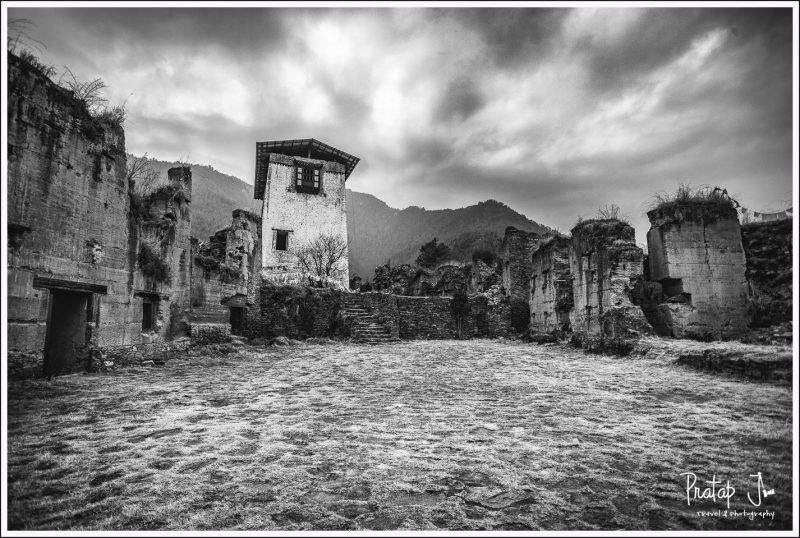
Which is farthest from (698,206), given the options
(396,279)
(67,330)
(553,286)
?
(396,279)

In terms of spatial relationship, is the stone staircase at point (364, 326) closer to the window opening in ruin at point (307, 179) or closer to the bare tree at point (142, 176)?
the bare tree at point (142, 176)

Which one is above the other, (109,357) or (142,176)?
(142,176)

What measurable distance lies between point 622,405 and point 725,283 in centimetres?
655

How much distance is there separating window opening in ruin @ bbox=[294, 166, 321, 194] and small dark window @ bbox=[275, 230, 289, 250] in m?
3.70

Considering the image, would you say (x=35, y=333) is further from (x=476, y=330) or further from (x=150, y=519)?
(x=476, y=330)

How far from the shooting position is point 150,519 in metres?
2.17

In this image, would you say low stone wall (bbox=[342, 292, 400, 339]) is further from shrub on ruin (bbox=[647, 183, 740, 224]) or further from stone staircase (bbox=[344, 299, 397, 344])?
shrub on ruin (bbox=[647, 183, 740, 224])

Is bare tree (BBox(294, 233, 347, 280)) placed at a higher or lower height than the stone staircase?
higher

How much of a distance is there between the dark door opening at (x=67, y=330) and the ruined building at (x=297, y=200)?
19847 millimetres

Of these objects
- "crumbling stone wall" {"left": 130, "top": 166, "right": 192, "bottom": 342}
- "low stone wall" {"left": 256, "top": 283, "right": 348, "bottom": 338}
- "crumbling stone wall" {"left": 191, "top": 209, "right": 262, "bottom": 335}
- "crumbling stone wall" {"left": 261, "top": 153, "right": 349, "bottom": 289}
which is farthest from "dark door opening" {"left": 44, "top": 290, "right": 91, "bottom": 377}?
"crumbling stone wall" {"left": 261, "top": 153, "right": 349, "bottom": 289}

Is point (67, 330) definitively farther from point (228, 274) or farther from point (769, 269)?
point (769, 269)

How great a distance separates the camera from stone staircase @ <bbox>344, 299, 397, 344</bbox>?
14.8m

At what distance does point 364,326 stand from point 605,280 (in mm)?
8835

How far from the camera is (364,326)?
1534 cm
